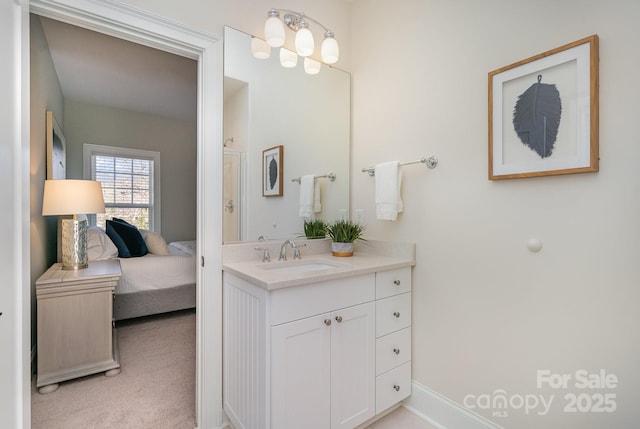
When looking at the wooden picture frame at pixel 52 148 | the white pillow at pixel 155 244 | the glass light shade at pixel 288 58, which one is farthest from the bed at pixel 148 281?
the glass light shade at pixel 288 58

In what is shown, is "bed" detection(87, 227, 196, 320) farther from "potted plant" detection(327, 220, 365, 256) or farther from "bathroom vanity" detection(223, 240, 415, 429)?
"potted plant" detection(327, 220, 365, 256)

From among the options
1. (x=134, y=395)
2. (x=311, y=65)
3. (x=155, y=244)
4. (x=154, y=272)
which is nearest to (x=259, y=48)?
(x=311, y=65)

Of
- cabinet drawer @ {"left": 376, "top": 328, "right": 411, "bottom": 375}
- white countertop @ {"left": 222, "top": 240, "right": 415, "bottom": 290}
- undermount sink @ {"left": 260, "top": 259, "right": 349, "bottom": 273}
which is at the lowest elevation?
cabinet drawer @ {"left": 376, "top": 328, "right": 411, "bottom": 375}

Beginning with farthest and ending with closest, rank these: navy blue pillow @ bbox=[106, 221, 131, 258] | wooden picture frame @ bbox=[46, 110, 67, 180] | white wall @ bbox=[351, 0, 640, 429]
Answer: navy blue pillow @ bbox=[106, 221, 131, 258]
wooden picture frame @ bbox=[46, 110, 67, 180]
white wall @ bbox=[351, 0, 640, 429]

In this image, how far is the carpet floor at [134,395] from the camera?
1.68m

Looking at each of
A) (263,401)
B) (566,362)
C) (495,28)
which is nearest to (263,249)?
(263,401)

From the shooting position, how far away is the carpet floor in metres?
Result: 1.68

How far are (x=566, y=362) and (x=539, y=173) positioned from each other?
2.59 feet

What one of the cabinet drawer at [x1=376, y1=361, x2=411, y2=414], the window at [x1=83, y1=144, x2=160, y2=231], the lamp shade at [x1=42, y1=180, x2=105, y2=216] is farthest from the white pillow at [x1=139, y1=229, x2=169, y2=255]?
the cabinet drawer at [x1=376, y1=361, x2=411, y2=414]

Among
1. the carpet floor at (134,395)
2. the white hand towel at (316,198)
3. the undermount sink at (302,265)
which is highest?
the white hand towel at (316,198)

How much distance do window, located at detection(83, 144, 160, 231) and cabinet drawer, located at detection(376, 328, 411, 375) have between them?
167 inches

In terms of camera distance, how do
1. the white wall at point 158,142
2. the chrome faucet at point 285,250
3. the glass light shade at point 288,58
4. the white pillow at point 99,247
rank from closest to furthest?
the chrome faucet at point 285,250, the glass light shade at point 288,58, the white pillow at point 99,247, the white wall at point 158,142

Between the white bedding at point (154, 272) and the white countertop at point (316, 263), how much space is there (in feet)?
6.12

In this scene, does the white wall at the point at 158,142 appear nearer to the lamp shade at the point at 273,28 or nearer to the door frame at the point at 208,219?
the door frame at the point at 208,219
